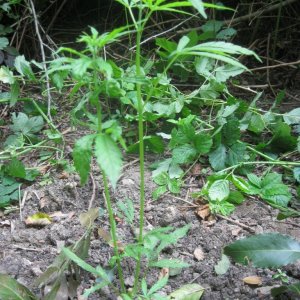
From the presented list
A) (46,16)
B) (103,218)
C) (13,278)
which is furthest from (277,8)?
(13,278)

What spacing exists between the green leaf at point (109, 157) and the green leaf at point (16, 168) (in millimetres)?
1056

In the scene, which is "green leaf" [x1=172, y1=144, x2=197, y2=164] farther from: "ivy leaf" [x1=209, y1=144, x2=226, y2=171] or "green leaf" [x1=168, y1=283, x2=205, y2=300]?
"green leaf" [x1=168, y1=283, x2=205, y2=300]

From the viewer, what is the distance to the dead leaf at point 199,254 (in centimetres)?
140

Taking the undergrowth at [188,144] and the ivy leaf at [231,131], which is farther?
the ivy leaf at [231,131]

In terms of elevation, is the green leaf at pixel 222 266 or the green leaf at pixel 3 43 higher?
the green leaf at pixel 3 43

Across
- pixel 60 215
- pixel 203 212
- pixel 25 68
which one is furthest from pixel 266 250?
pixel 25 68

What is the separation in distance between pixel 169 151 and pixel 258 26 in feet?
3.95

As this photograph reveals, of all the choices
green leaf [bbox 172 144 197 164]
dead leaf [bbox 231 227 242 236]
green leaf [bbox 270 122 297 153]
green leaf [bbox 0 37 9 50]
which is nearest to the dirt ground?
dead leaf [bbox 231 227 242 236]

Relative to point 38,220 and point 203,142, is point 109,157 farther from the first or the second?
point 203,142

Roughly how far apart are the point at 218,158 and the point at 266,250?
656mm

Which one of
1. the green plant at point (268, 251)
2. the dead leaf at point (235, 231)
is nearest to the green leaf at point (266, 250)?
the green plant at point (268, 251)

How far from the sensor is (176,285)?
1.31 meters

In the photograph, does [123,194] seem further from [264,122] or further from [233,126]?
[264,122]

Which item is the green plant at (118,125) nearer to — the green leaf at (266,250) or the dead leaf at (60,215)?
the green leaf at (266,250)
